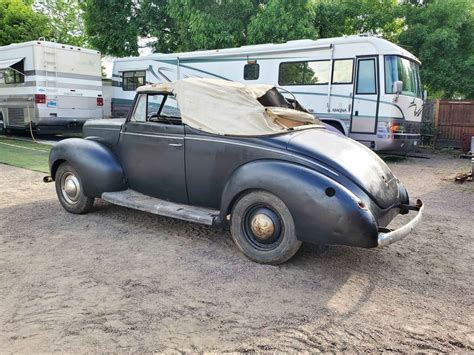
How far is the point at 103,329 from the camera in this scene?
2.86m

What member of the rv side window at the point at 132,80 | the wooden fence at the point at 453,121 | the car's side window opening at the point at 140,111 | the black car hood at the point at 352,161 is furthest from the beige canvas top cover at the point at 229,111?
the wooden fence at the point at 453,121

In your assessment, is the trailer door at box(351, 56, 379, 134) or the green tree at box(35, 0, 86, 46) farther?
the green tree at box(35, 0, 86, 46)

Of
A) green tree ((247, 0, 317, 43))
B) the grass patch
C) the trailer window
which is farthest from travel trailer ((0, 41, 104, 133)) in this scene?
the trailer window

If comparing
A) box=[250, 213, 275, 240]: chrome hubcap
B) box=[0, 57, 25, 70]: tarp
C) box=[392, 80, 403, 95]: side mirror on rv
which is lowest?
box=[250, 213, 275, 240]: chrome hubcap

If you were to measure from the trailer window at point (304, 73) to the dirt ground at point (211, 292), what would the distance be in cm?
700

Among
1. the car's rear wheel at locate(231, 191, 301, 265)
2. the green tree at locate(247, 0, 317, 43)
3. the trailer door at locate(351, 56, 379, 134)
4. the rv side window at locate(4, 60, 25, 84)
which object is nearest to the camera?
the car's rear wheel at locate(231, 191, 301, 265)

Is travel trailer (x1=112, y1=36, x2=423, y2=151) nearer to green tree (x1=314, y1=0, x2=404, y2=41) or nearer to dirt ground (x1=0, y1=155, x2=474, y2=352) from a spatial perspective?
green tree (x1=314, y1=0, x2=404, y2=41)

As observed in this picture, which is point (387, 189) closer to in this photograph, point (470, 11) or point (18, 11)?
point (470, 11)

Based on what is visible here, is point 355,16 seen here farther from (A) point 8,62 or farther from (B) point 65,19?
(B) point 65,19

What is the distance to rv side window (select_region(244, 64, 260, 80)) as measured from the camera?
41.0 ft

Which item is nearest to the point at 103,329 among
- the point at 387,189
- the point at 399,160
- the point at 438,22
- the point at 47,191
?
the point at 387,189

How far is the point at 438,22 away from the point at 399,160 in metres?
6.94

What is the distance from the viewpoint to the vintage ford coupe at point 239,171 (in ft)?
11.9

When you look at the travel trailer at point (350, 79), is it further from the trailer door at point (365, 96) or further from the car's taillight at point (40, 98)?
the car's taillight at point (40, 98)
